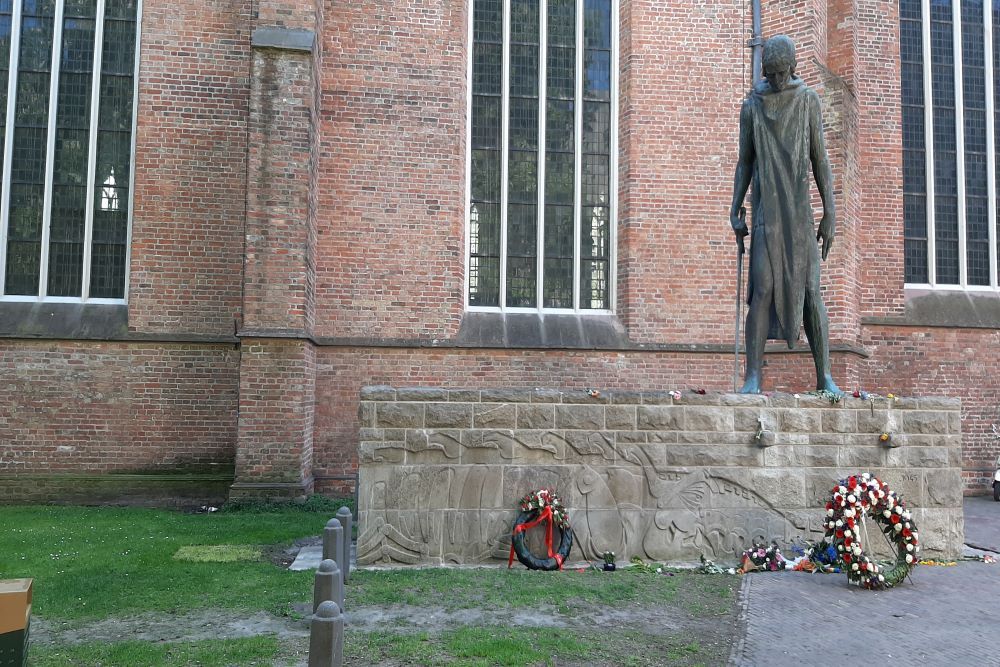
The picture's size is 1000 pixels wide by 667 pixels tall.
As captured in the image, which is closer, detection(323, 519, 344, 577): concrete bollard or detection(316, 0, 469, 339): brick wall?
detection(323, 519, 344, 577): concrete bollard

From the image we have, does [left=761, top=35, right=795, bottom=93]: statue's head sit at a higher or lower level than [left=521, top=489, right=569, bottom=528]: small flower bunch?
higher

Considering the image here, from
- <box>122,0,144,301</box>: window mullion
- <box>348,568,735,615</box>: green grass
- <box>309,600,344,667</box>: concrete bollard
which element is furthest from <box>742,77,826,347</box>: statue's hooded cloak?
<box>122,0,144,301</box>: window mullion

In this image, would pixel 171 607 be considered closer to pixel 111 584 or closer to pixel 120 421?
pixel 111 584

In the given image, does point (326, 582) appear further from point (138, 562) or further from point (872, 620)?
point (872, 620)

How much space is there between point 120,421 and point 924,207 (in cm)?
1430

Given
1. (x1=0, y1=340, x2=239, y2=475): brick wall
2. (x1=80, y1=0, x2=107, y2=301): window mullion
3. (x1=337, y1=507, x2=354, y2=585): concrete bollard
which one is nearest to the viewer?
(x1=337, y1=507, x2=354, y2=585): concrete bollard

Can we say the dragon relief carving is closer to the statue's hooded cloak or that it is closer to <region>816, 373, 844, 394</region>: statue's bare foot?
<region>816, 373, 844, 394</region>: statue's bare foot

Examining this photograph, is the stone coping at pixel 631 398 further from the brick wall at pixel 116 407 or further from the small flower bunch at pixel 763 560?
the brick wall at pixel 116 407

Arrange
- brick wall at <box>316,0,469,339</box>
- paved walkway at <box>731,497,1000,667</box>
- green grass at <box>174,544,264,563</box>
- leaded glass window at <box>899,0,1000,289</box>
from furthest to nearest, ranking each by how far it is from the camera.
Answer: leaded glass window at <box>899,0,1000,289</box>
brick wall at <box>316,0,469,339</box>
green grass at <box>174,544,264,563</box>
paved walkway at <box>731,497,1000,667</box>

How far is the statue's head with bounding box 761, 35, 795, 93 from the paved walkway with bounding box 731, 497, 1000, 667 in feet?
15.4

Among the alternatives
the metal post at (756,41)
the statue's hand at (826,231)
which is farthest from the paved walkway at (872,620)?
the metal post at (756,41)

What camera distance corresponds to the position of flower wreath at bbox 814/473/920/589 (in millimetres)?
6113

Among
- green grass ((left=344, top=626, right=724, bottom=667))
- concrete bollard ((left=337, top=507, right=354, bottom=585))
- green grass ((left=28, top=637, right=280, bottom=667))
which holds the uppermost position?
concrete bollard ((left=337, top=507, right=354, bottom=585))

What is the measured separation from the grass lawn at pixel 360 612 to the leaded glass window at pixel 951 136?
10.4m
